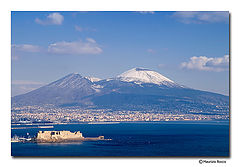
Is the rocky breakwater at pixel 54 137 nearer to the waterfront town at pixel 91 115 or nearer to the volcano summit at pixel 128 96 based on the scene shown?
the waterfront town at pixel 91 115

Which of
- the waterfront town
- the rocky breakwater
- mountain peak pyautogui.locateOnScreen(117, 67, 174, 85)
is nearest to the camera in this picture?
the rocky breakwater

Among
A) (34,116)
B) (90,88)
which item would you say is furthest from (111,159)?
(90,88)

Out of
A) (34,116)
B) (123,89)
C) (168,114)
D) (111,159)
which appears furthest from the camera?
(123,89)

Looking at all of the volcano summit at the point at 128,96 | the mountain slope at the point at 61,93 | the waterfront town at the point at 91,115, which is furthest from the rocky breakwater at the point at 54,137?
the volcano summit at the point at 128,96

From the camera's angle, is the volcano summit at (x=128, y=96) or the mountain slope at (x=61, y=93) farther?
the volcano summit at (x=128, y=96)

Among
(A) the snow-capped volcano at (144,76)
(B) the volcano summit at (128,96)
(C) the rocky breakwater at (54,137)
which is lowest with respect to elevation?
(C) the rocky breakwater at (54,137)

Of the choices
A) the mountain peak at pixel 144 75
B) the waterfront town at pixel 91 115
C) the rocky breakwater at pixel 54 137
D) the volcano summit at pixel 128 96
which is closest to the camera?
the rocky breakwater at pixel 54 137

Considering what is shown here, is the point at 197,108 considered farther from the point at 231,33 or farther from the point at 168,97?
the point at 231,33

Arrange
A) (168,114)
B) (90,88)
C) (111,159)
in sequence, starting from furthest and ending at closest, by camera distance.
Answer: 1. (90,88)
2. (168,114)
3. (111,159)

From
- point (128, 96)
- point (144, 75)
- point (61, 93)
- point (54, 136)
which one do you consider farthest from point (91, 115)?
point (54, 136)

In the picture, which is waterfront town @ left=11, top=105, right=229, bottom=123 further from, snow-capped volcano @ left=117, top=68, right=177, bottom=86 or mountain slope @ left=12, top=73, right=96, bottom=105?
snow-capped volcano @ left=117, top=68, right=177, bottom=86

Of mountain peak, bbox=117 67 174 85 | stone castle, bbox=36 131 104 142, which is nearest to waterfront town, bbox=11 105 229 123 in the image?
mountain peak, bbox=117 67 174 85
